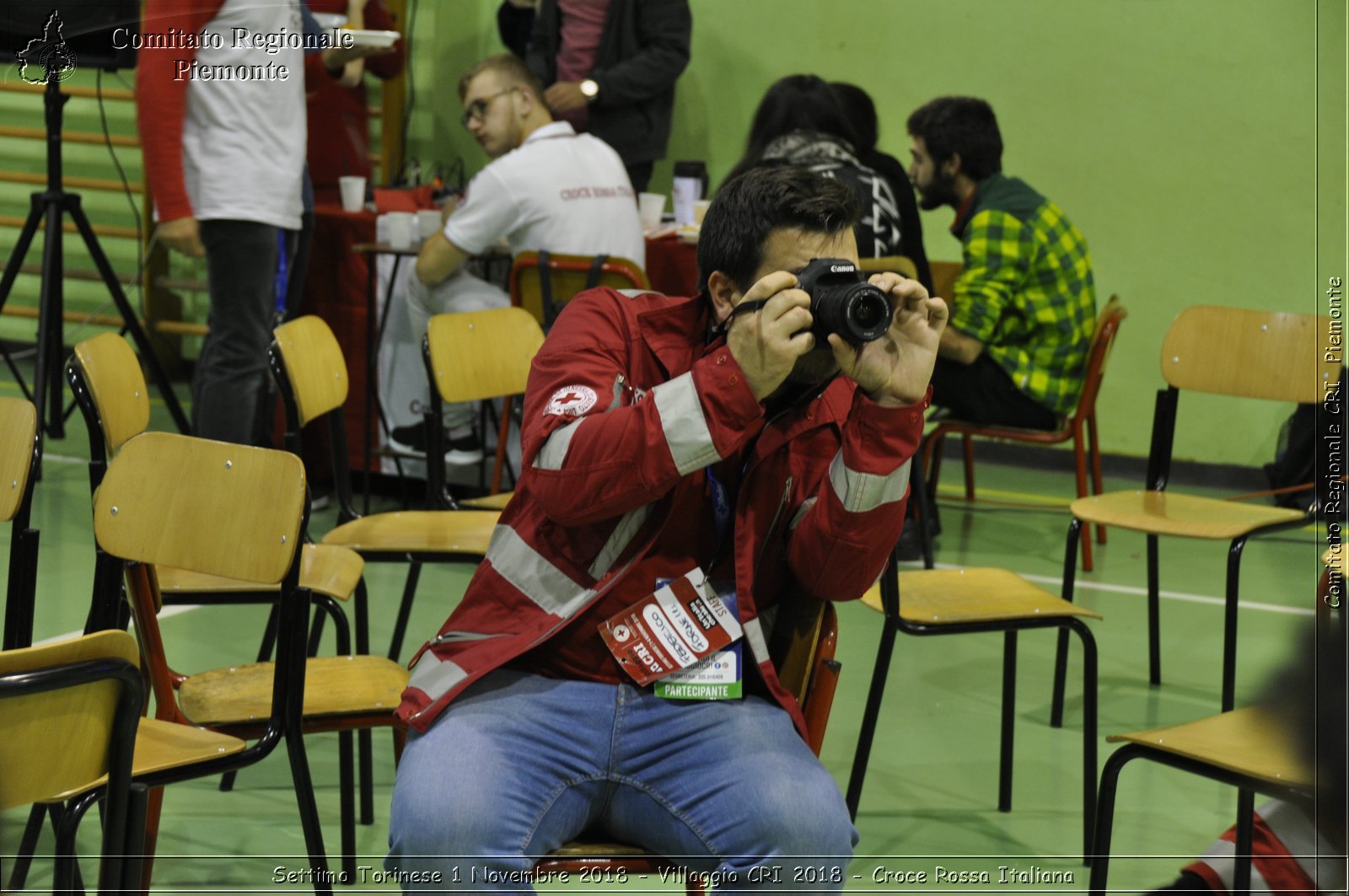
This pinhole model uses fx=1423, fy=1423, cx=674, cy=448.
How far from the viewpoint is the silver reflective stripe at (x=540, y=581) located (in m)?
1.65

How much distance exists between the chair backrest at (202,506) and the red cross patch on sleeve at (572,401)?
431 millimetres

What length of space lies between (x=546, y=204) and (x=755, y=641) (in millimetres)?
2519

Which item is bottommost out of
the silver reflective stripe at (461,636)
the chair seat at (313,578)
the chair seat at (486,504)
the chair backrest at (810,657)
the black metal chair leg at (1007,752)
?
the black metal chair leg at (1007,752)

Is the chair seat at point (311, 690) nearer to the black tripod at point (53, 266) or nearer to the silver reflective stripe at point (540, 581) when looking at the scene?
the silver reflective stripe at point (540, 581)

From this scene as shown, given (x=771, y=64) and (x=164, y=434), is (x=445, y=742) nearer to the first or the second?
(x=164, y=434)

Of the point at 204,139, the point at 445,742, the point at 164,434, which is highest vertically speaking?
the point at 204,139

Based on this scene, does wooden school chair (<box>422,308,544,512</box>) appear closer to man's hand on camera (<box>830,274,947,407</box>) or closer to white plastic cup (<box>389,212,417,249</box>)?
white plastic cup (<box>389,212,417,249</box>)

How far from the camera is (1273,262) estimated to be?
5.41 meters

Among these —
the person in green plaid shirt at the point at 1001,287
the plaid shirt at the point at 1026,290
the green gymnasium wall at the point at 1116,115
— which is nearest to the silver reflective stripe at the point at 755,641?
the person in green plaid shirt at the point at 1001,287

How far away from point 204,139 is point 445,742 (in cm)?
237

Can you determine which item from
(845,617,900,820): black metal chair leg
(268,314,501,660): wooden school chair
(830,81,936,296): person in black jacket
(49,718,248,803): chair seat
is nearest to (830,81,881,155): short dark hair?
(830,81,936,296): person in black jacket

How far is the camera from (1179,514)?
3057 millimetres

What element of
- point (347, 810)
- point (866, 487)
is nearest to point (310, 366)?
point (347, 810)

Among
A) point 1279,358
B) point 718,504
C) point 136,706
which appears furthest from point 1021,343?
point 136,706
